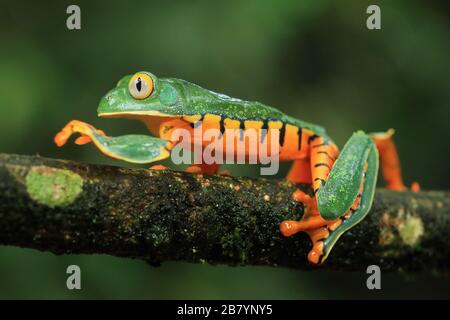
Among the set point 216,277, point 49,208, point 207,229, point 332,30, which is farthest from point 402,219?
point 332,30

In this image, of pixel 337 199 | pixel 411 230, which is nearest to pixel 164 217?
pixel 337 199

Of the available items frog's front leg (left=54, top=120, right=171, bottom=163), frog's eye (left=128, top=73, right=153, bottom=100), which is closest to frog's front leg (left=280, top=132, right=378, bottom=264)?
frog's front leg (left=54, top=120, right=171, bottom=163)

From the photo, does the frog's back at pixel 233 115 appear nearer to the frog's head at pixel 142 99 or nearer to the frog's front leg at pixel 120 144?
the frog's head at pixel 142 99

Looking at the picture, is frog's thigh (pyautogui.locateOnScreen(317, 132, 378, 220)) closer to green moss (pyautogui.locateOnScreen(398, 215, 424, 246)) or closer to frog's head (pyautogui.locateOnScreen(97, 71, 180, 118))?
green moss (pyautogui.locateOnScreen(398, 215, 424, 246))

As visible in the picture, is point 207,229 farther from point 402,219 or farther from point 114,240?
point 402,219

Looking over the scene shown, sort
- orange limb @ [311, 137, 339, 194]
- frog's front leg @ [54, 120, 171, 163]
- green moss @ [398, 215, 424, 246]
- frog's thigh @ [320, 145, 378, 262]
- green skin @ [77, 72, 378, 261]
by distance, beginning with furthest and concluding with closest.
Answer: green moss @ [398, 215, 424, 246], orange limb @ [311, 137, 339, 194], frog's thigh @ [320, 145, 378, 262], green skin @ [77, 72, 378, 261], frog's front leg @ [54, 120, 171, 163]

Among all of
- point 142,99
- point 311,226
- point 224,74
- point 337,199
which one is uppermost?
point 224,74

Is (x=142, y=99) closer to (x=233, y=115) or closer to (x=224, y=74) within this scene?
(x=233, y=115)
